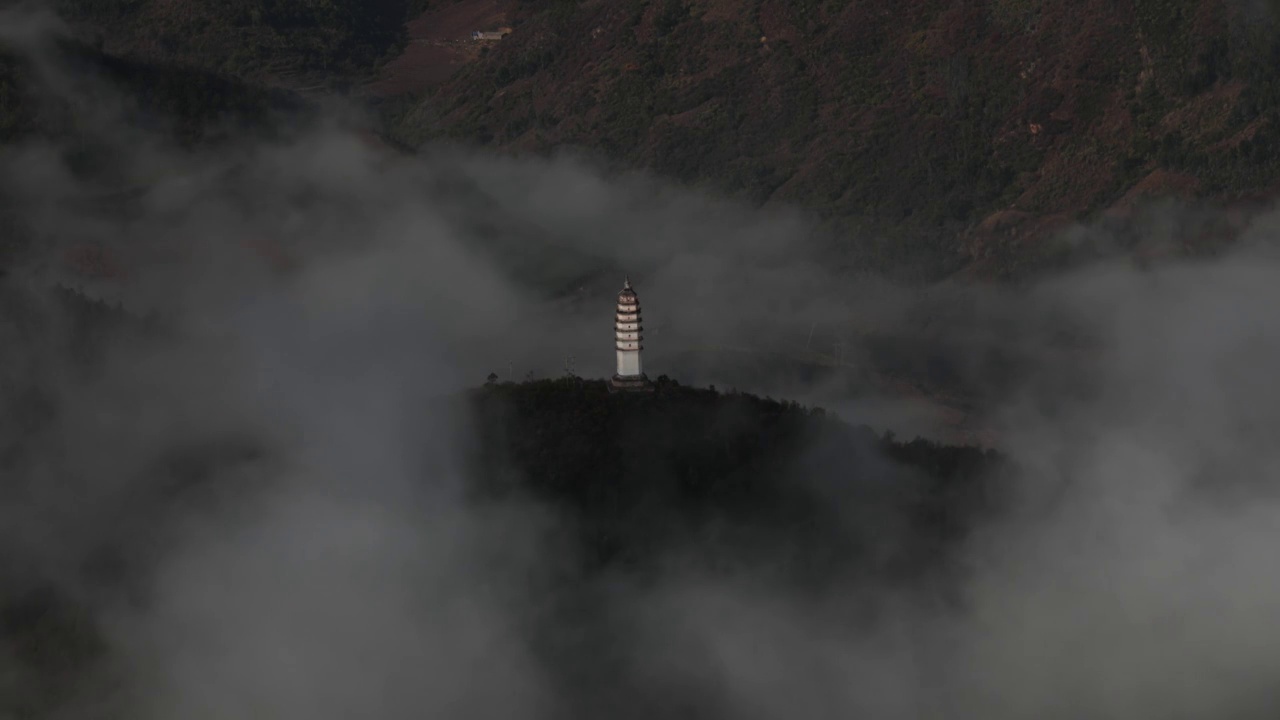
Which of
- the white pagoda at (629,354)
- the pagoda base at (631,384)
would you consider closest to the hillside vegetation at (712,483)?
the pagoda base at (631,384)

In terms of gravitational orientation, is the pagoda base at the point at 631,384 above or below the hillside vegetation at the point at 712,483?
above

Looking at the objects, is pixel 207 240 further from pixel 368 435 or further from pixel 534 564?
pixel 534 564

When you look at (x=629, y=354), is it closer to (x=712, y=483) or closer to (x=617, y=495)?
(x=712, y=483)

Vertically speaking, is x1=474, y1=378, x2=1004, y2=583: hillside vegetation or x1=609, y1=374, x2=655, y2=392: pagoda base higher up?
x1=609, y1=374, x2=655, y2=392: pagoda base

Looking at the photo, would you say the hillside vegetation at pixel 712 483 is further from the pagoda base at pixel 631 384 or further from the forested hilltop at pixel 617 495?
the pagoda base at pixel 631 384

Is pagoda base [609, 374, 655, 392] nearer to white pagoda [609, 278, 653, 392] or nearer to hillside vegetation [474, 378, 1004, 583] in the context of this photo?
white pagoda [609, 278, 653, 392]

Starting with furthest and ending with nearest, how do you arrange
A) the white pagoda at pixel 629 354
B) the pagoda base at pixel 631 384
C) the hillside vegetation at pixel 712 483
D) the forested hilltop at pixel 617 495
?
the white pagoda at pixel 629 354 < the pagoda base at pixel 631 384 < the hillside vegetation at pixel 712 483 < the forested hilltop at pixel 617 495

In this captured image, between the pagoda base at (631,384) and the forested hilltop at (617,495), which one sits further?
the pagoda base at (631,384)

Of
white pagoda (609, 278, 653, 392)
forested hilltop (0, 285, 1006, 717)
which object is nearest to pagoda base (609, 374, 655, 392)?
white pagoda (609, 278, 653, 392)
